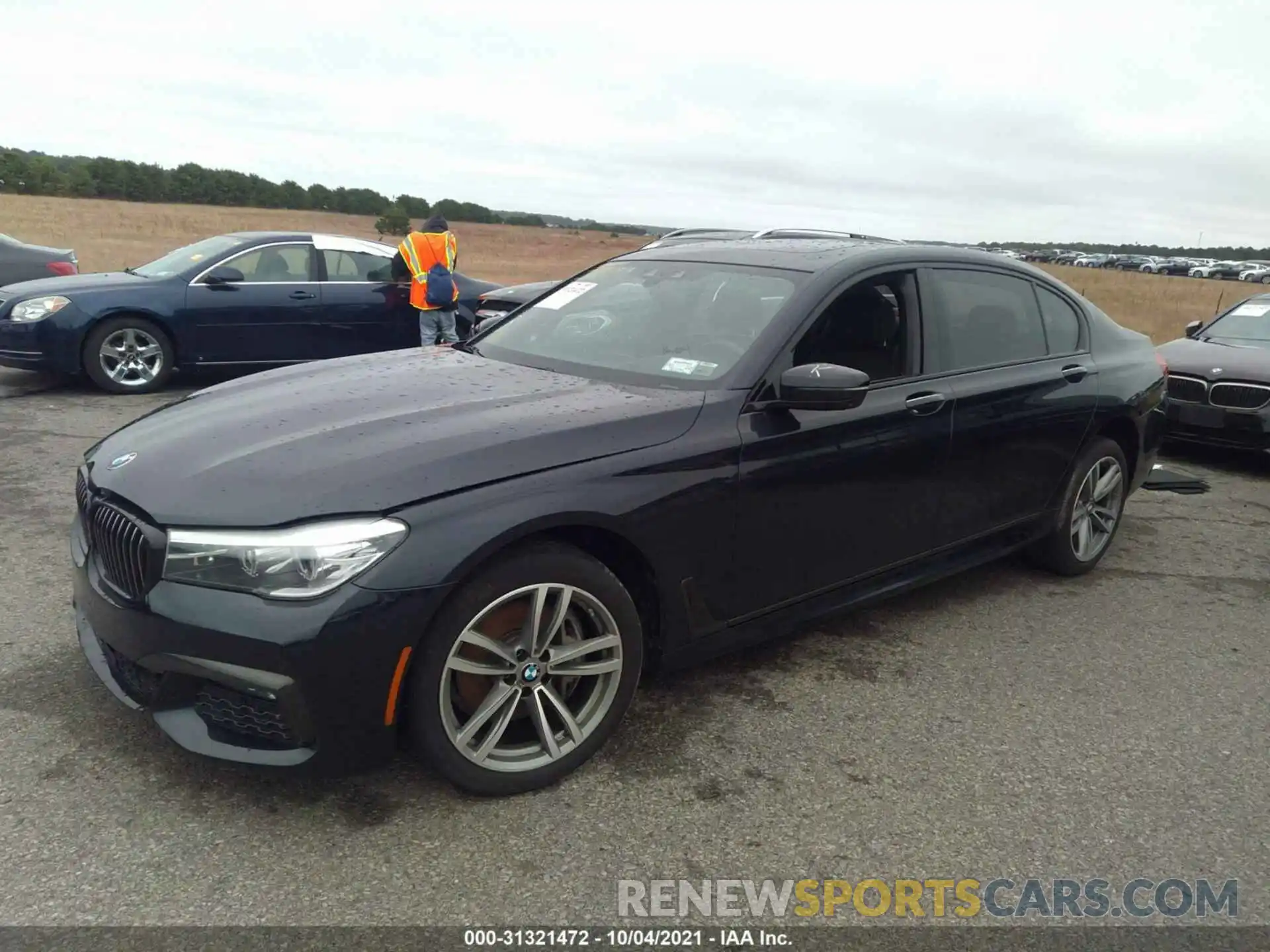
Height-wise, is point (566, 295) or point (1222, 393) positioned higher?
point (566, 295)

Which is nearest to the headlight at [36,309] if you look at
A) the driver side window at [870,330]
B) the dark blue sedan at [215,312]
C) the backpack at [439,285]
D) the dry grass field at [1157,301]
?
the dark blue sedan at [215,312]

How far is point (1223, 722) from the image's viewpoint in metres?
3.59

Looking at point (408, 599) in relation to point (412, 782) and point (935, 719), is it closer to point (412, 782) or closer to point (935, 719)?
point (412, 782)

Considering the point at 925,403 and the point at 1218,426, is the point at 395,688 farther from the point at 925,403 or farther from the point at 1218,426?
the point at 1218,426

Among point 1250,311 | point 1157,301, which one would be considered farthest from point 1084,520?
point 1157,301

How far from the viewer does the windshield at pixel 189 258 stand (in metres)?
8.86

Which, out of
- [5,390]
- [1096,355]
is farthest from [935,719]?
[5,390]

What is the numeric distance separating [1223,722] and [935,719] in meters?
1.08

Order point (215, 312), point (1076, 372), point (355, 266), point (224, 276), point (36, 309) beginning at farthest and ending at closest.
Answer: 1. point (355, 266)
2. point (224, 276)
3. point (215, 312)
4. point (36, 309)
5. point (1076, 372)

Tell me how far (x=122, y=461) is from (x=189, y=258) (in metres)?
6.78

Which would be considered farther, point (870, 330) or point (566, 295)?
point (566, 295)

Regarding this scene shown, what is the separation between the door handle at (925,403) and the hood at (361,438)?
3.30 ft

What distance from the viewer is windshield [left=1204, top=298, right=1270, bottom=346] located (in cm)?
870

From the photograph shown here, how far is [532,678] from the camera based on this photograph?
9.27ft
